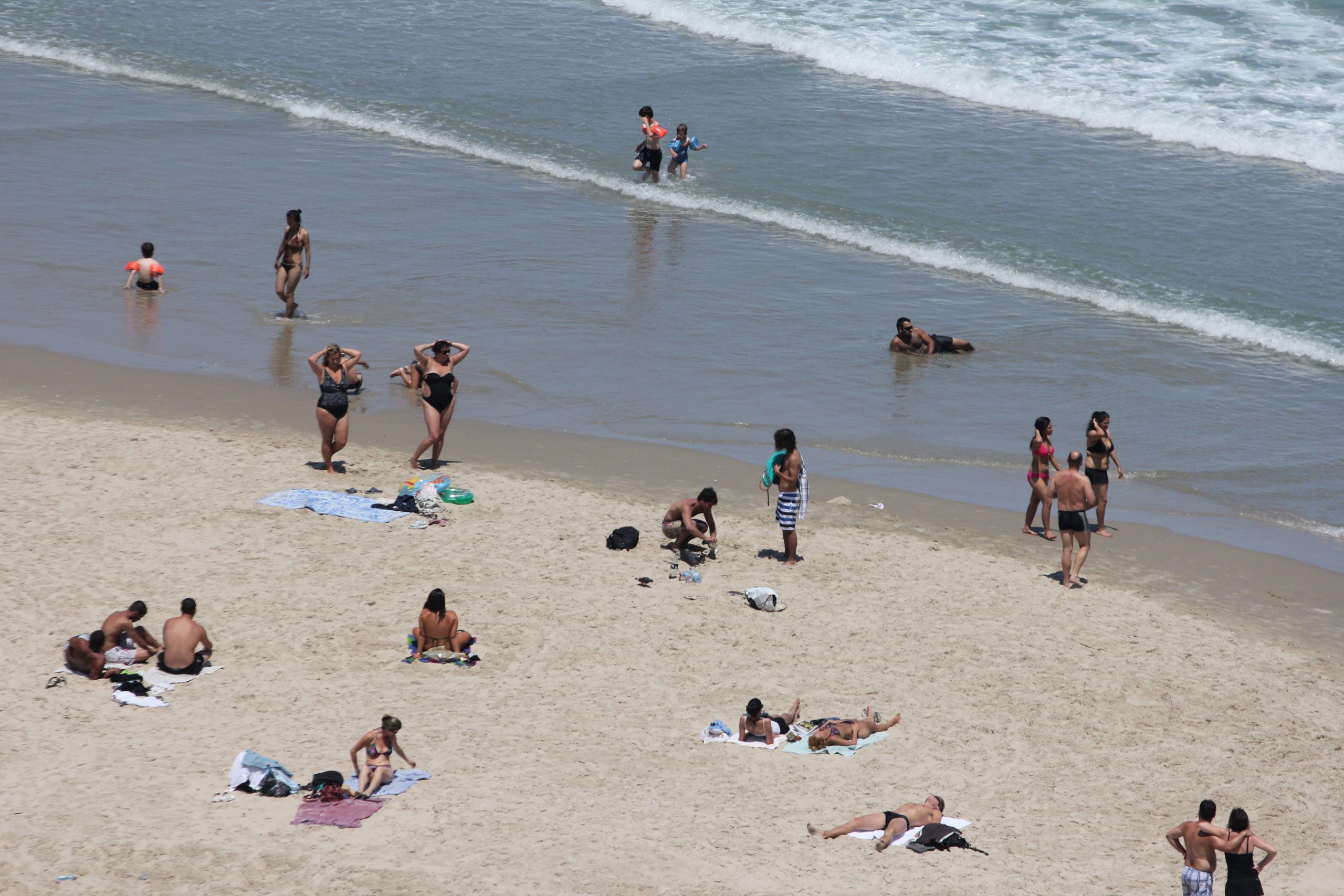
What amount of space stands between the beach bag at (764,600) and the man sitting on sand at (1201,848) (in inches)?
160

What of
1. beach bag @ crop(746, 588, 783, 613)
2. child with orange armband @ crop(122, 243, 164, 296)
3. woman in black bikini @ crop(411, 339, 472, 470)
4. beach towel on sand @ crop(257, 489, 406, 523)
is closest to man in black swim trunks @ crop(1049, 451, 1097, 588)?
beach bag @ crop(746, 588, 783, 613)

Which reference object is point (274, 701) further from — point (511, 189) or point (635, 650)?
point (511, 189)

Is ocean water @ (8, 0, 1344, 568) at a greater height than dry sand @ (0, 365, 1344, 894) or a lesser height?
greater

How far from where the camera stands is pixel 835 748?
981 centimetres

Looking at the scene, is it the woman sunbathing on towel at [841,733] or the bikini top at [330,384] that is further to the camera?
the bikini top at [330,384]

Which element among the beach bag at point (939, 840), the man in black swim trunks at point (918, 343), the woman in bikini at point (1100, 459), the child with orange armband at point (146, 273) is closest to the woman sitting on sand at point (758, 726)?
the beach bag at point (939, 840)

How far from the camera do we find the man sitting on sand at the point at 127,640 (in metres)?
9.96

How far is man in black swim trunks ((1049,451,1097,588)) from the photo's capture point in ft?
41.1

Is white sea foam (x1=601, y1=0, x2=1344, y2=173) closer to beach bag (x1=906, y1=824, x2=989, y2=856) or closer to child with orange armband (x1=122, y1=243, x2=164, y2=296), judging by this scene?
child with orange armband (x1=122, y1=243, x2=164, y2=296)

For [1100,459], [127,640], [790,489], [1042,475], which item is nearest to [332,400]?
[127,640]

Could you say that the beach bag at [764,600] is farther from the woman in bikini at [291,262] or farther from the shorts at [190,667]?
the woman in bikini at [291,262]

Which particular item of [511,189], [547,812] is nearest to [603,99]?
[511,189]

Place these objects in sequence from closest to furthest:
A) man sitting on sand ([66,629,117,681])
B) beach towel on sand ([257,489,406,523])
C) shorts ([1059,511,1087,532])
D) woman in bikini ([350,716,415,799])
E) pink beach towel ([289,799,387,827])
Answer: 1. pink beach towel ([289,799,387,827])
2. woman in bikini ([350,716,415,799])
3. man sitting on sand ([66,629,117,681])
4. shorts ([1059,511,1087,532])
5. beach towel on sand ([257,489,406,523])

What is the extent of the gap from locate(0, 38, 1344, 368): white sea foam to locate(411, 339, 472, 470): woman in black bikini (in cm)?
1024
